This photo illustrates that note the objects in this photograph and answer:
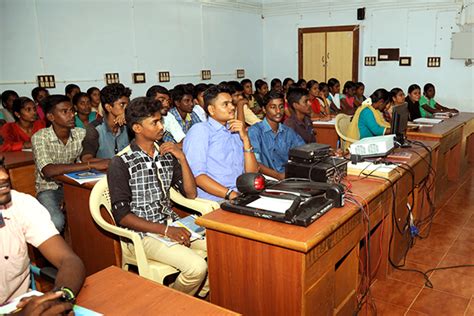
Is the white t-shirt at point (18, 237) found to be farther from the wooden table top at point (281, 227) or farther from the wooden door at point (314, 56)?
the wooden door at point (314, 56)

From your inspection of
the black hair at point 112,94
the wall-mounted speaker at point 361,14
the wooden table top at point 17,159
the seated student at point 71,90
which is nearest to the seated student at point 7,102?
the seated student at point 71,90

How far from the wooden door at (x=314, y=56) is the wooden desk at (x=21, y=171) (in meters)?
6.29

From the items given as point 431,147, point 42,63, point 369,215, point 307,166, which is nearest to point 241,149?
point 307,166

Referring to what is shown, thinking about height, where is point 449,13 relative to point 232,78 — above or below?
above

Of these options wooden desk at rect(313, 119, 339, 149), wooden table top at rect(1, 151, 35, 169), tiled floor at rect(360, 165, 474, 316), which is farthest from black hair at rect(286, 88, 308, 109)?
wooden table top at rect(1, 151, 35, 169)

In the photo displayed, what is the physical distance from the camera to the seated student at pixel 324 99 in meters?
6.70

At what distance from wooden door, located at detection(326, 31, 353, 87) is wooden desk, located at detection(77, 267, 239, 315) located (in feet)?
24.5

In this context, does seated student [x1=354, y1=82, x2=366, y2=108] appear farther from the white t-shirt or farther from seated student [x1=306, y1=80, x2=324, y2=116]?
the white t-shirt

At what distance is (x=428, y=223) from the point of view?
3.74 metres

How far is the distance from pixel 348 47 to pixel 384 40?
666 millimetres

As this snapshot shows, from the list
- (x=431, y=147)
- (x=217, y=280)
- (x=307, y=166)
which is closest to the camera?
(x=217, y=280)

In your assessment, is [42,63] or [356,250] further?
[42,63]

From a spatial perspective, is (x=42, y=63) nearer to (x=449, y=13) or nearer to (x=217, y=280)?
(x=217, y=280)

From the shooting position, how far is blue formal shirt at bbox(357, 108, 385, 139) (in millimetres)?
4137
